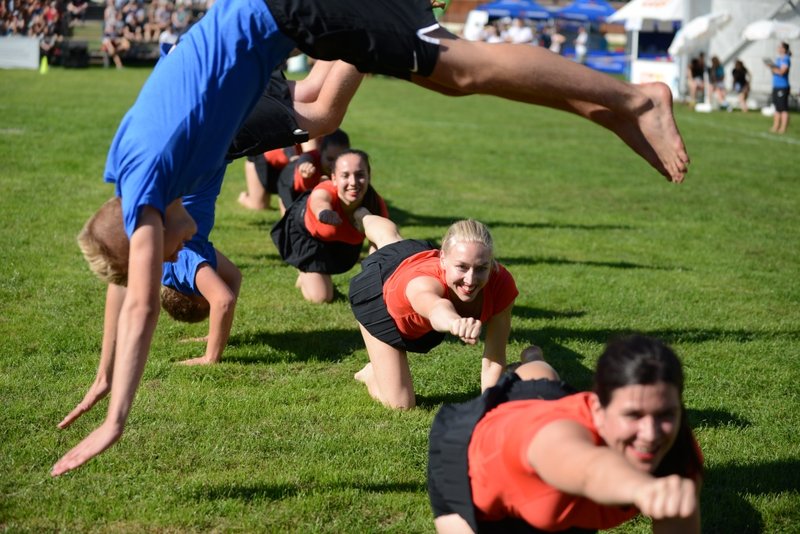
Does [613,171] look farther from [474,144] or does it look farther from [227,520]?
[227,520]

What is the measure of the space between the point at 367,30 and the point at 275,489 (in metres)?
2.17

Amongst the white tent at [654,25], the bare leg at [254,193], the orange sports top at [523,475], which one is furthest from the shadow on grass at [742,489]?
the white tent at [654,25]

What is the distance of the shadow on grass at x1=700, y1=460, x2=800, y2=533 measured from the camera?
4.39m

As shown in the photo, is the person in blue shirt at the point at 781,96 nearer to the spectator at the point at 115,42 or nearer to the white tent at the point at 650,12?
the white tent at the point at 650,12

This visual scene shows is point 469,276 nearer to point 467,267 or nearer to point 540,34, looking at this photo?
point 467,267

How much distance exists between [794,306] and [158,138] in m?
6.32

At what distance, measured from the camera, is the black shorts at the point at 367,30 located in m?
4.10

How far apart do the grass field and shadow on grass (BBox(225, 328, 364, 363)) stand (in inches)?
1.0

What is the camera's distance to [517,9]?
49.1 m

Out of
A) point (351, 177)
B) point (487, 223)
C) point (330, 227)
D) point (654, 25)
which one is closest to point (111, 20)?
point (654, 25)

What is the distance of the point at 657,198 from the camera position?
14.0 metres

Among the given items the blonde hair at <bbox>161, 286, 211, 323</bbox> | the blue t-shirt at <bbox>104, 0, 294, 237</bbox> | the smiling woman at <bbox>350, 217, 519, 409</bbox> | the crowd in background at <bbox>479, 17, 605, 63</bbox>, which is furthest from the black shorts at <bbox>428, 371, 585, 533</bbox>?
the crowd in background at <bbox>479, 17, 605, 63</bbox>

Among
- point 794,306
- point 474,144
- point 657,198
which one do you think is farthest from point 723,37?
point 794,306

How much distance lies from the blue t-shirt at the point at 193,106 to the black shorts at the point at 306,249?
3.93 metres
